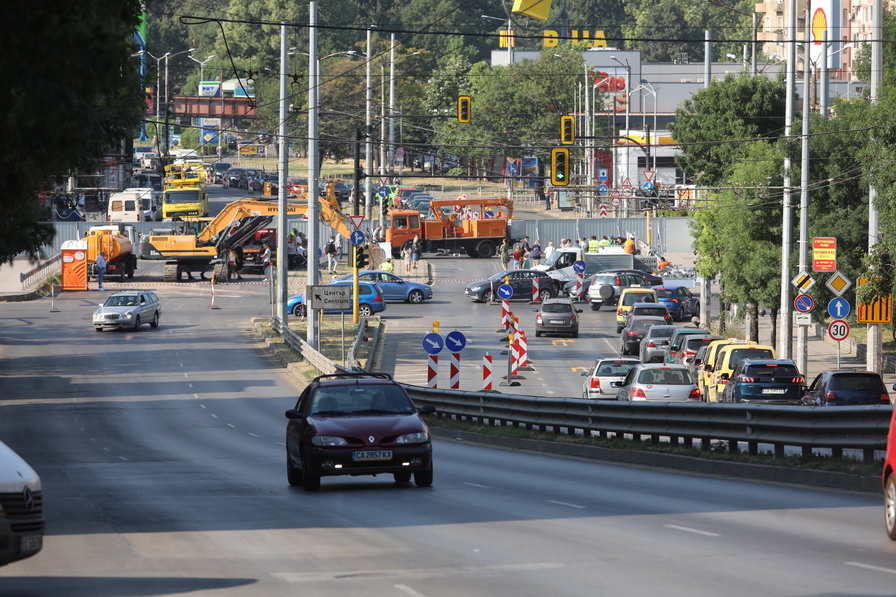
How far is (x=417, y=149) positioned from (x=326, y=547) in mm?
120643

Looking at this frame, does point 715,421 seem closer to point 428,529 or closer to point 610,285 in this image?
point 428,529

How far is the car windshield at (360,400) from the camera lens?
54.0 feet

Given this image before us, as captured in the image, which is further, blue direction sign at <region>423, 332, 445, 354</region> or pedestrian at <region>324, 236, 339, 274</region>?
pedestrian at <region>324, 236, 339, 274</region>

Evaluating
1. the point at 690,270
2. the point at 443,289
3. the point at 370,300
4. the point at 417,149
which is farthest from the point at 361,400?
the point at 417,149

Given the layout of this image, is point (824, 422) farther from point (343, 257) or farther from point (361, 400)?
point (343, 257)

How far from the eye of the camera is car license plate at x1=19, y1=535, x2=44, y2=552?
871cm

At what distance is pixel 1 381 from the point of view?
39438 millimetres

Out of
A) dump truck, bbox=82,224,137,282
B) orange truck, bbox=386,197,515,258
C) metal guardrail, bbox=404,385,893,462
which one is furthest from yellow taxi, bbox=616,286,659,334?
dump truck, bbox=82,224,137,282

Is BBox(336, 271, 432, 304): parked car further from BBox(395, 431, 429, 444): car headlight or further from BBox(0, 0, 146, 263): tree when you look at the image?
BBox(0, 0, 146, 263): tree

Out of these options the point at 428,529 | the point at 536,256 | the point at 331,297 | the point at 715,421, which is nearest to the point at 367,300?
the point at 331,297

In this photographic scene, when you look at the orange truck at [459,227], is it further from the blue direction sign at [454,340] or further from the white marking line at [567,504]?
the white marking line at [567,504]

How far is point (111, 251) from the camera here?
62.9m

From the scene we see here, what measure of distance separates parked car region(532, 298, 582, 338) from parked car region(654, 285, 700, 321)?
5461 millimetres

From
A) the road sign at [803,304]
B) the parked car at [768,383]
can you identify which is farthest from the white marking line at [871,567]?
the road sign at [803,304]
